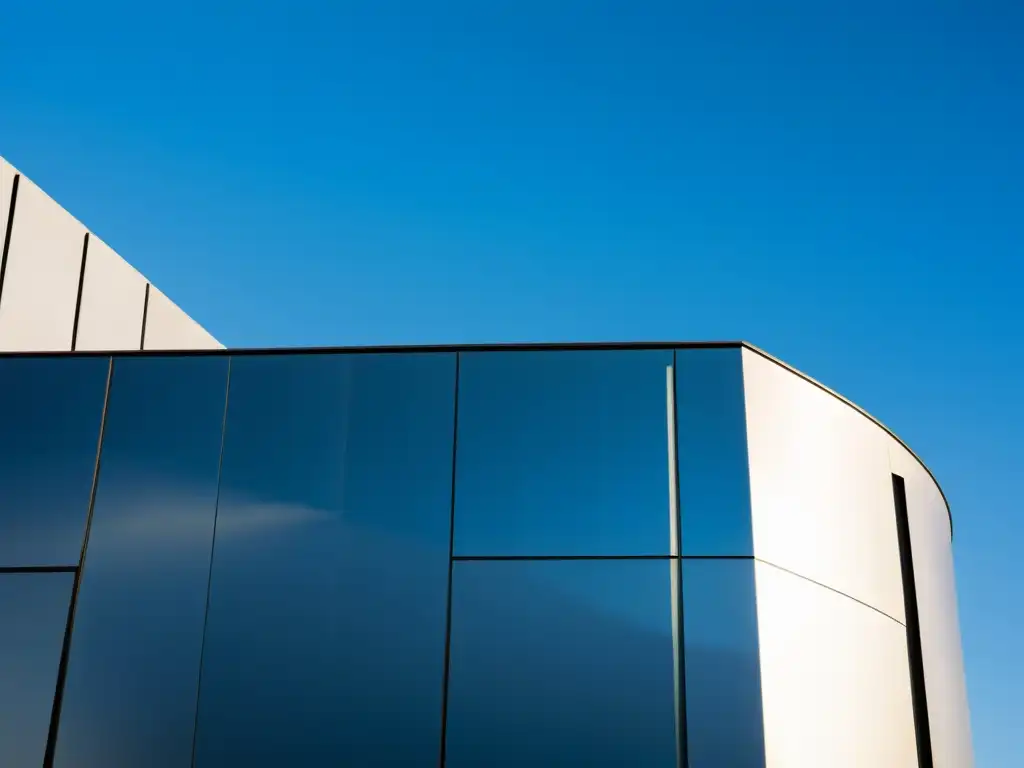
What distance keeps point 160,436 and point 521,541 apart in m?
4.02

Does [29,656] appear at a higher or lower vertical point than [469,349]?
lower

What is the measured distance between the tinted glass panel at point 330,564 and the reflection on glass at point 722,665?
7.84 ft

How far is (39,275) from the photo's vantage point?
52.5 feet

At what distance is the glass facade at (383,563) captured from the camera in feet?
37.1

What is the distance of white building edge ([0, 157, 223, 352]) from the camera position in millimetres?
15414

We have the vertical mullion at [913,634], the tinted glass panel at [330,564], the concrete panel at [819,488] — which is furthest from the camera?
the vertical mullion at [913,634]

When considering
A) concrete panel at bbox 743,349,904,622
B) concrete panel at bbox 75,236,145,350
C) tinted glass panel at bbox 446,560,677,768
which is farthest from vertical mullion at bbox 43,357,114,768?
concrete panel at bbox 743,349,904,622

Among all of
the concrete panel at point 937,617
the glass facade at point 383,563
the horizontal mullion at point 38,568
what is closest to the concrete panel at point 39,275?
the glass facade at point 383,563

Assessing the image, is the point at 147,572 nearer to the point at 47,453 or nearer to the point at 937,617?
the point at 47,453

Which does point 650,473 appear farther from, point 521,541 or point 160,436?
point 160,436

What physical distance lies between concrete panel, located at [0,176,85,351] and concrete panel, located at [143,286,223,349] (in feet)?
6.66

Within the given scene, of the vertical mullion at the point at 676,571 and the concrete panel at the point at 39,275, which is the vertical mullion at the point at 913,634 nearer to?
the vertical mullion at the point at 676,571

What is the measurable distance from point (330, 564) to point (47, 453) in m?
3.44

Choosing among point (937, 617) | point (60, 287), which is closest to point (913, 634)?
point (937, 617)
